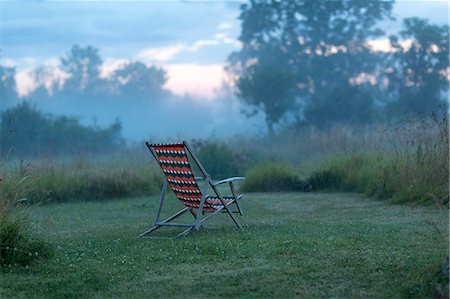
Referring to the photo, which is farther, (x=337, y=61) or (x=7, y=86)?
(x=7, y=86)

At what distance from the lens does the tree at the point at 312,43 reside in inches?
1542

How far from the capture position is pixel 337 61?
39.3 metres

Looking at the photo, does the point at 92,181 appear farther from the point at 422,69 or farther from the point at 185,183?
the point at 422,69

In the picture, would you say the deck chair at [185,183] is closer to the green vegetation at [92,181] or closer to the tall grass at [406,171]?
the tall grass at [406,171]

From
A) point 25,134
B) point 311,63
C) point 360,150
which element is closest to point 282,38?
point 311,63

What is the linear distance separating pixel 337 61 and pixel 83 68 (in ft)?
82.6

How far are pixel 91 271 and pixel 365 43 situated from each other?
35720 mm

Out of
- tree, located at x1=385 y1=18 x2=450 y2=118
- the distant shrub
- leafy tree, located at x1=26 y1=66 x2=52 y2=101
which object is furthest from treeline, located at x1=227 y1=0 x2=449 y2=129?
leafy tree, located at x1=26 y1=66 x2=52 y2=101

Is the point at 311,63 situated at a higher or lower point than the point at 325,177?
higher

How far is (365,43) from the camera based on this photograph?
1594 inches

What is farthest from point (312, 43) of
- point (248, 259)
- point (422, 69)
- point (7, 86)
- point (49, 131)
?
point (248, 259)

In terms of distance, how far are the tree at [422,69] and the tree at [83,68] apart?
26919 millimetres

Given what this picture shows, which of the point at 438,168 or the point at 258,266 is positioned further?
the point at 438,168

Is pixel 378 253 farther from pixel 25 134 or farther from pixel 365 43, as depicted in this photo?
pixel 365 43
